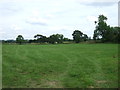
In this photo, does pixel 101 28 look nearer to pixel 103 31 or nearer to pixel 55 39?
pixel 103 31

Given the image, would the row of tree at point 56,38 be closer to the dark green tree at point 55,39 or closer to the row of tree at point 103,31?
the dark green tree at point 55,39

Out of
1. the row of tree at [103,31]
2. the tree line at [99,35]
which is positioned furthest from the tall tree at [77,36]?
the row of tree at [103,31]

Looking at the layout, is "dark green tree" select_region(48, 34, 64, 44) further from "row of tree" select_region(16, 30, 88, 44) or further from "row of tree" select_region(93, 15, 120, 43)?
"row of tree" select_region(93, 15, 120, 43)

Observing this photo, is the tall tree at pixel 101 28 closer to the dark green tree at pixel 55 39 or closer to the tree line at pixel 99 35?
the tree line at pixel 99 35

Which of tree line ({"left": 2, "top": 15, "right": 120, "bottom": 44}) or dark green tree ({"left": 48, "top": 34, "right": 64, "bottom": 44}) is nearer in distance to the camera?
tree line ({"left": 2, "top": 15, "right": 120, "bottom": 44})

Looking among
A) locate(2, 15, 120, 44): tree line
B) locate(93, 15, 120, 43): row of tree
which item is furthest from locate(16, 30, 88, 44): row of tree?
locate(93, 15, 120, 43): row of tree

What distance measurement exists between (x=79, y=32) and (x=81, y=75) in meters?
95.9

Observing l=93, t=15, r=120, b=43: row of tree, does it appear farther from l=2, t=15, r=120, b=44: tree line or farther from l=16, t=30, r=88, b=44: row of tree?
l=16, t=30, r=88, b=44: row of tree

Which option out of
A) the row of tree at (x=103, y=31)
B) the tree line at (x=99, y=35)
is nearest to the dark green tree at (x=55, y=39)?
the tree line at (x=99, y=35)

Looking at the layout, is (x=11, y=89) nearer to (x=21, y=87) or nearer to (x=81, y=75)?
(x=21, y=87)

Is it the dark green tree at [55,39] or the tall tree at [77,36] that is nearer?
the dark green tree at [55,39]

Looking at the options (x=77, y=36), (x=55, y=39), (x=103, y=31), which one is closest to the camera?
(x=103, y=31)

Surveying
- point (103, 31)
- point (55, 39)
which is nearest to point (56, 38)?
Answer: point (55, 39)

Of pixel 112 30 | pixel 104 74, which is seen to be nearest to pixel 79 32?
pixel 112 30
